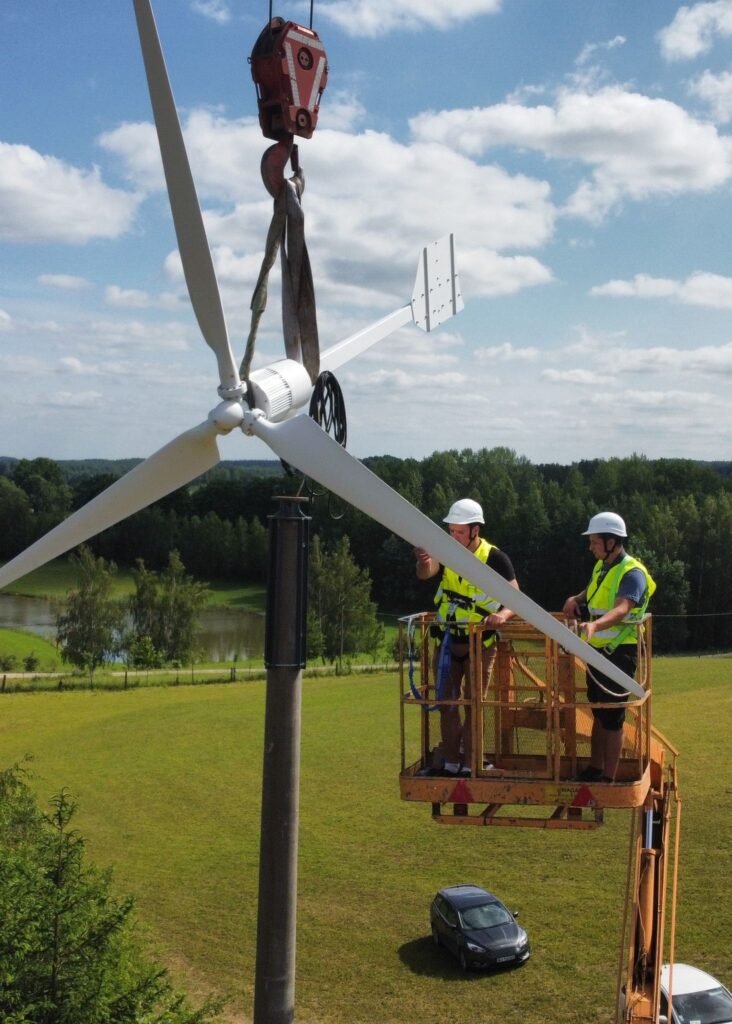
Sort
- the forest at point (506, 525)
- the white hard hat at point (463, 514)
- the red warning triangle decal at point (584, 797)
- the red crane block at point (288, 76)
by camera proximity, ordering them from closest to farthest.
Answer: the red crane block at point (288, 76) → the red warning triangle decal at point (584, 797) → the white hard hat at point (463, 514) → the forest at point (506, 525)

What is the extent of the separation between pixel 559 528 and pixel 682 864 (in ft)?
261

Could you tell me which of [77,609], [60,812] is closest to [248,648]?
[77,609]

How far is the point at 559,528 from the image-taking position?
10744 cm

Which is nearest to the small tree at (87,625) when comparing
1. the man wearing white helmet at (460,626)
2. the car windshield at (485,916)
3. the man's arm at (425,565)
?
the car windshield at (485,916)

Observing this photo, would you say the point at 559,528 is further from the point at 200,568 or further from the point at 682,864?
→ the point at 682,864

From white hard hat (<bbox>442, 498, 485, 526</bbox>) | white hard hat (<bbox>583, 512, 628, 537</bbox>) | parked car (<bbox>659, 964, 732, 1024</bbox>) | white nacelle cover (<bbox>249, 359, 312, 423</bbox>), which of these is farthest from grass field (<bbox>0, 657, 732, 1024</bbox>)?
white nacelle cover (<bbox>249, 359, 312, 423</bbox>)

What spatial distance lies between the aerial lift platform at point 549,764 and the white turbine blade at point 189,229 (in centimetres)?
Result: 340

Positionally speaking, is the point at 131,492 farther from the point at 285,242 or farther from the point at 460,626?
the point at 460,626

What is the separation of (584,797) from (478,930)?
1530 centimetres

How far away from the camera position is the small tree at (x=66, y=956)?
37.0 ft

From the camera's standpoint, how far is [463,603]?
33.8ft

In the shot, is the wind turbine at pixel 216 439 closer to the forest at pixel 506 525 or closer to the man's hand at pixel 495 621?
the man's hand at pixel 495 621

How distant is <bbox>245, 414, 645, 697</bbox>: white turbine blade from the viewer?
7289mm

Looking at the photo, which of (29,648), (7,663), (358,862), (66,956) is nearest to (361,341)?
(66,956)
